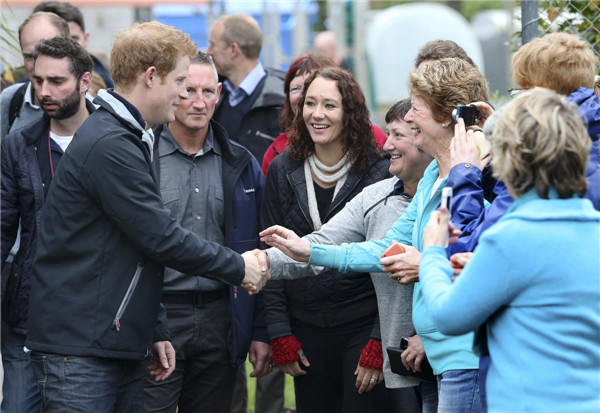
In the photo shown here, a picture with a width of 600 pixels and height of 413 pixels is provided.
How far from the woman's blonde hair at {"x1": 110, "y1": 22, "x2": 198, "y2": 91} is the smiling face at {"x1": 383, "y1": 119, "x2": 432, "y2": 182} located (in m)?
1.17

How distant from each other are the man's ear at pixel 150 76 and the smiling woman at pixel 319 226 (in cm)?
119

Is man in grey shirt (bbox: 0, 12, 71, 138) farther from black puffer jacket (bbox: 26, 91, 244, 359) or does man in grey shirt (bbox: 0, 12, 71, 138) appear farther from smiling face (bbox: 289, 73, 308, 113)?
black puffer jacket (bbox: 26, 91, 244, 359)

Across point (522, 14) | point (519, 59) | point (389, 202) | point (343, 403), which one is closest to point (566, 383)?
point (519, 59)

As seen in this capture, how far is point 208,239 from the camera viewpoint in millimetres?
4855

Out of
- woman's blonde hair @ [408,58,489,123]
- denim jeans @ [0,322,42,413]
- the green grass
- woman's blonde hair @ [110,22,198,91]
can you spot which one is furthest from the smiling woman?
the green grass

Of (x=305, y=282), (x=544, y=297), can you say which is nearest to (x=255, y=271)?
(x=305, y=282)

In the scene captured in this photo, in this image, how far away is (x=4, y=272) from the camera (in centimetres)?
468

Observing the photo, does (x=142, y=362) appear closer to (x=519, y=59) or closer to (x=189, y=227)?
(x=189, y=227)

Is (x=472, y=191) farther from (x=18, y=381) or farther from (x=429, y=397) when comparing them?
(x=18, y=381)

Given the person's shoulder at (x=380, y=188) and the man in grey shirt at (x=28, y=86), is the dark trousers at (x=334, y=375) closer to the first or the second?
the person's shoulder at (x=380, y=188)

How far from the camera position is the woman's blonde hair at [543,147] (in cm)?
262

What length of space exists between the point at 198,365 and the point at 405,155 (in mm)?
1624

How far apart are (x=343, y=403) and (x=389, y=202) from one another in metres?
1.11

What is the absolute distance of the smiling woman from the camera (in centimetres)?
468
